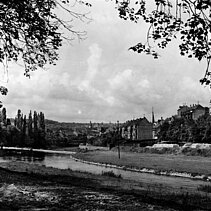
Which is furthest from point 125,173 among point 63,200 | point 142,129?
point 142,129

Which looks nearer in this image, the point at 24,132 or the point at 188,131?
the point at 188,131

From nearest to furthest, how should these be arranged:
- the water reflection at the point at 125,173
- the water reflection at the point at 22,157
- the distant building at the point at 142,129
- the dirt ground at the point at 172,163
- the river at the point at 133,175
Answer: the river at the point at 133,175, the water reflection at the point at 125,173, the dirt ground at the point at 172,163, the water reflection at the point at 22,157, the distant building at the point at 142,129

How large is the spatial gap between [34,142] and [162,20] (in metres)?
151

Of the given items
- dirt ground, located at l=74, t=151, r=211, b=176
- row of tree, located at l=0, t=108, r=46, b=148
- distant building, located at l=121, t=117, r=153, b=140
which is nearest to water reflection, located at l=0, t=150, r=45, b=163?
dirt ground, located at l=74, t=151, r=211, b=176

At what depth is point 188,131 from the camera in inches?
4186

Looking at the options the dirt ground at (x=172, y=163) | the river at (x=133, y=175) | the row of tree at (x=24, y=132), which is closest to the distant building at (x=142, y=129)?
the row of tree at (x=24, y=132)

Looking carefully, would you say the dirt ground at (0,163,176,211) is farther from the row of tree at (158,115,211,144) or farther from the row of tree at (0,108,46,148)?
the row of tree at (0,108,46,148)

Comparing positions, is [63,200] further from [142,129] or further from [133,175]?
[142,129]

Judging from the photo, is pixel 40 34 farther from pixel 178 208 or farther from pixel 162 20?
pixel 178 208

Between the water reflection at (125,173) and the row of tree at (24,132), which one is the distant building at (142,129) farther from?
the water reflection at (125,173)

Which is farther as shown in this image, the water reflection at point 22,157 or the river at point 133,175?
the water reflection at point 22,157

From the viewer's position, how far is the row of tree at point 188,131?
9519 cm

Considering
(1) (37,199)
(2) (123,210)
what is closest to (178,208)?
(2) (123,210)

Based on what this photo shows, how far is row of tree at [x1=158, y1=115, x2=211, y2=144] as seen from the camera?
9519cm
